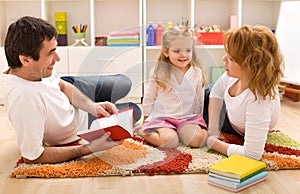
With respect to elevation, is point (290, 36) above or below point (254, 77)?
above

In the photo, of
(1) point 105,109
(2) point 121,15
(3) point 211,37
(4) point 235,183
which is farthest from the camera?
(2) point 121,15

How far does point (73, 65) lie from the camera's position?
3074 mm

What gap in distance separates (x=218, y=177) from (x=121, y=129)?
0.37 metres

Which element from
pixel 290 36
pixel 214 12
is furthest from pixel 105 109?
pixel 214 12

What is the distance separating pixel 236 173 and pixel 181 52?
683 mm

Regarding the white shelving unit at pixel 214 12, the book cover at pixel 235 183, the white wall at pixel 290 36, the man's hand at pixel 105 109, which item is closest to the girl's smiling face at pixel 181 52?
the man's hand at pixel 105 109

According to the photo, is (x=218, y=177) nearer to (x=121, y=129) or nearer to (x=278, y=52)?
(x=121, y=129)

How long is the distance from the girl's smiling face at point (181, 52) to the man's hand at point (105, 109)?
34 centimetres

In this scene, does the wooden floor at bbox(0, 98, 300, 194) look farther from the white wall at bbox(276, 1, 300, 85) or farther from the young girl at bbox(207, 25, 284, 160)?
the white wall at bbox(276, 1, 300, 85)

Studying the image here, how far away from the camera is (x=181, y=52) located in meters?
1.98

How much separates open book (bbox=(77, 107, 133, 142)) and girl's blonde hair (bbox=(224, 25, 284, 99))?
1.60ft

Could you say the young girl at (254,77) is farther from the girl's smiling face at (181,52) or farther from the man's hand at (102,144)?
the man's hand at (102,144)

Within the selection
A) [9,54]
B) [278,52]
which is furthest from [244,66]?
[9,54]

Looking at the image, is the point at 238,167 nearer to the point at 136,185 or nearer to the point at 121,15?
the point at 136,185
